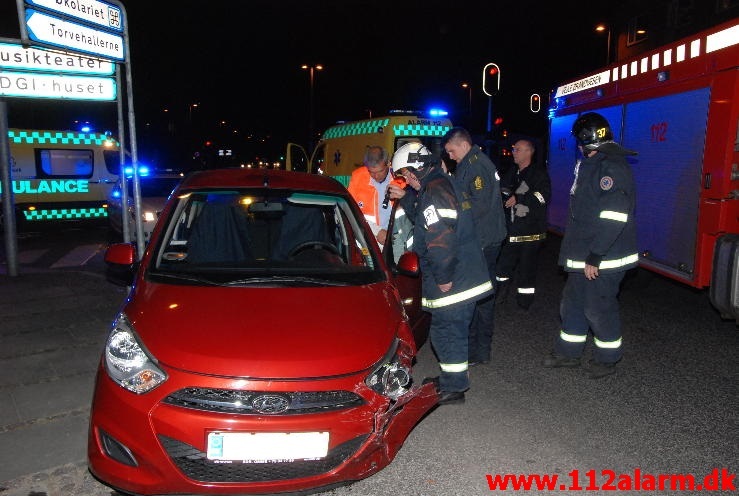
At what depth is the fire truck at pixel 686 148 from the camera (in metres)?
5.30

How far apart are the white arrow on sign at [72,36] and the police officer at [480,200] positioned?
388 cm

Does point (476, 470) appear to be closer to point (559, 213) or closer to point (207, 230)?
point (207, 230)

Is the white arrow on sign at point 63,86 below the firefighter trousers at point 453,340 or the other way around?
the other way around

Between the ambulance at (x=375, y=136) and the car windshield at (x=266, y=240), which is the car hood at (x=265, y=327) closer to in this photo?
the car windshield at (x=266, y=240)

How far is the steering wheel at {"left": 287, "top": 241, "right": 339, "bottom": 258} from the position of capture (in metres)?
3.97

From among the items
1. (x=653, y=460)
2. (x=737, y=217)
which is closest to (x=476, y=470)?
(x=653, y=460)

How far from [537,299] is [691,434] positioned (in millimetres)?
3665

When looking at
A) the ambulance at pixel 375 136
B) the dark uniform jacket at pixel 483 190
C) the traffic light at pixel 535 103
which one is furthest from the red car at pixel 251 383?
the traffic light at pixel 535 103

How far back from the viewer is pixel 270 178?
13.5 feet

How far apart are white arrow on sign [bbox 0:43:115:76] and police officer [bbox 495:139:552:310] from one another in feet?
15.7

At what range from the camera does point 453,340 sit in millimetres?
4117

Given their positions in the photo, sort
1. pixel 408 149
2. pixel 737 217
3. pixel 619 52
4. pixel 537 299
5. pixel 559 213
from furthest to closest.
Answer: pixel 619 52 < pixel 559 213 < pixel 537 299 < pixel 737 217 < pixel 408 149

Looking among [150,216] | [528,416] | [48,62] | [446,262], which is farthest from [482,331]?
[150,216]

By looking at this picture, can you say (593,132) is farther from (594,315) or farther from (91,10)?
(91,10)
